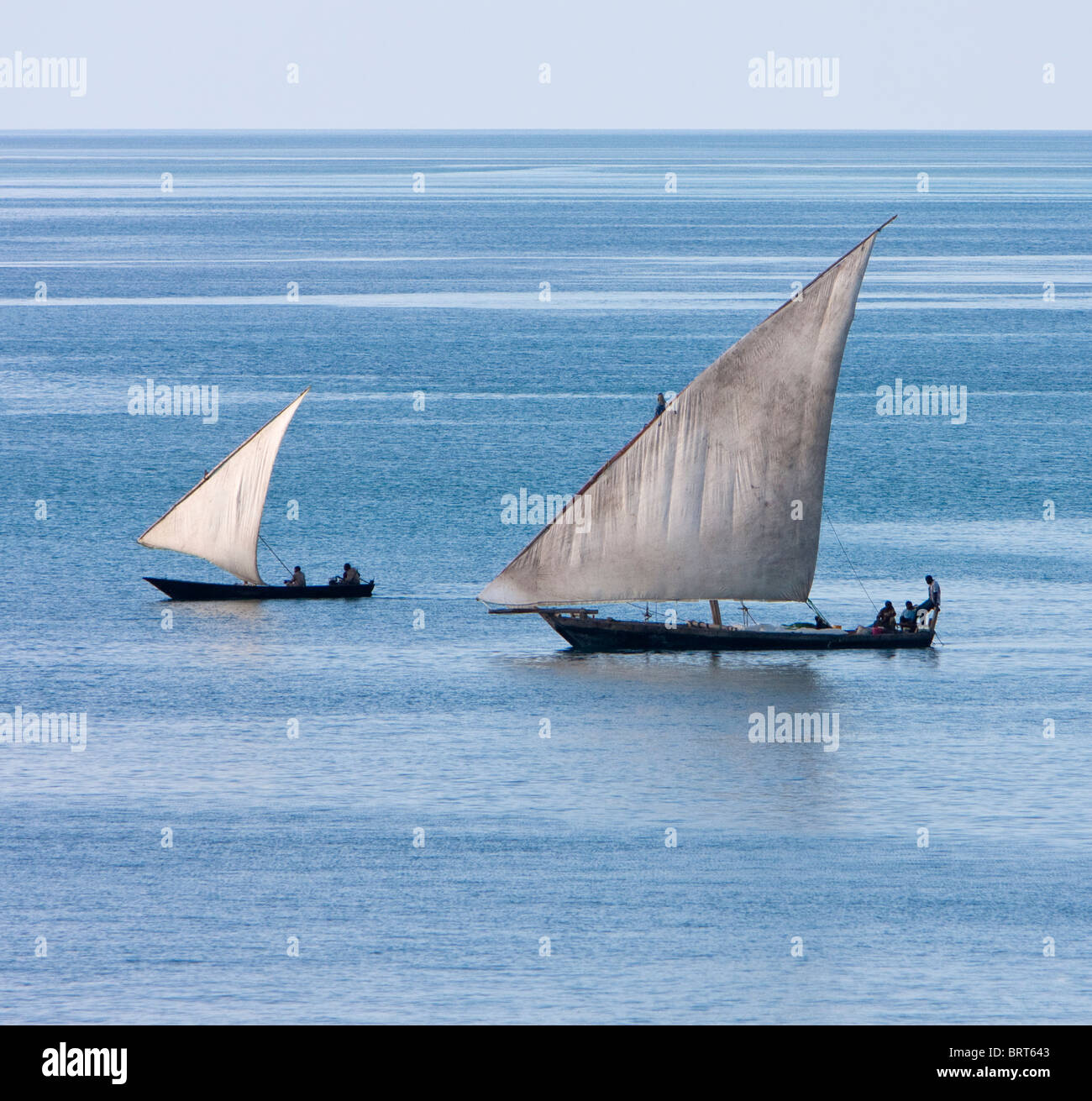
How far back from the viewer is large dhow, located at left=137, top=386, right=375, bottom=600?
7831 cm

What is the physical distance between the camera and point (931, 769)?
57125 millimetres

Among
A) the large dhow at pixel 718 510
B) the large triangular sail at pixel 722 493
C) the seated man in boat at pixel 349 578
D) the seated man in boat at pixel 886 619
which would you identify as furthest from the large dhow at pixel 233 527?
the seated man in boat at pixel 886 619

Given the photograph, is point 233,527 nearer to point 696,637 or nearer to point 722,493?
point 696,637

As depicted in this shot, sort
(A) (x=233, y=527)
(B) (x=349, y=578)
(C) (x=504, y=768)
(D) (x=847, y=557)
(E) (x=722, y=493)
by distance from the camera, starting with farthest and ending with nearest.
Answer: (D) (x=847, y=557)
(A) (x=233, y=527)
(B) (x=349, y=578)
(E) (x=722, y=493)
(C) (x=504, y=768)

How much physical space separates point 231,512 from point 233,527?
0.54 meters

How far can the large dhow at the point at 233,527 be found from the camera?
78312 millimetres

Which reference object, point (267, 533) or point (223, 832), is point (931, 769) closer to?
point (223, 832)

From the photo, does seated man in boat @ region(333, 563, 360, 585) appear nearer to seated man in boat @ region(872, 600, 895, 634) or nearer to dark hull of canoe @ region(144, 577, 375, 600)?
dark hull of canoe @ region(144, 577, 375, 600)

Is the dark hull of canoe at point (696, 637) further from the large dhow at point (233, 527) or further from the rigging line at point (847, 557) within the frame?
the large dhow at point (233, 527)

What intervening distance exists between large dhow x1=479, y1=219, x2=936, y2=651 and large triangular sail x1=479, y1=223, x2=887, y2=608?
4cm

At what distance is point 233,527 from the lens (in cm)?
7862

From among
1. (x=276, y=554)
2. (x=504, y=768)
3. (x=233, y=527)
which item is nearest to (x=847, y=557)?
(x=276, y=554)

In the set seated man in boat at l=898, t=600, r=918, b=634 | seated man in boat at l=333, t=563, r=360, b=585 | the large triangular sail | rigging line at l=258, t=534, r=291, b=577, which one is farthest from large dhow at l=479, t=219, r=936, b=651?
rigging line at l=258, t=534, r=291, b=577
